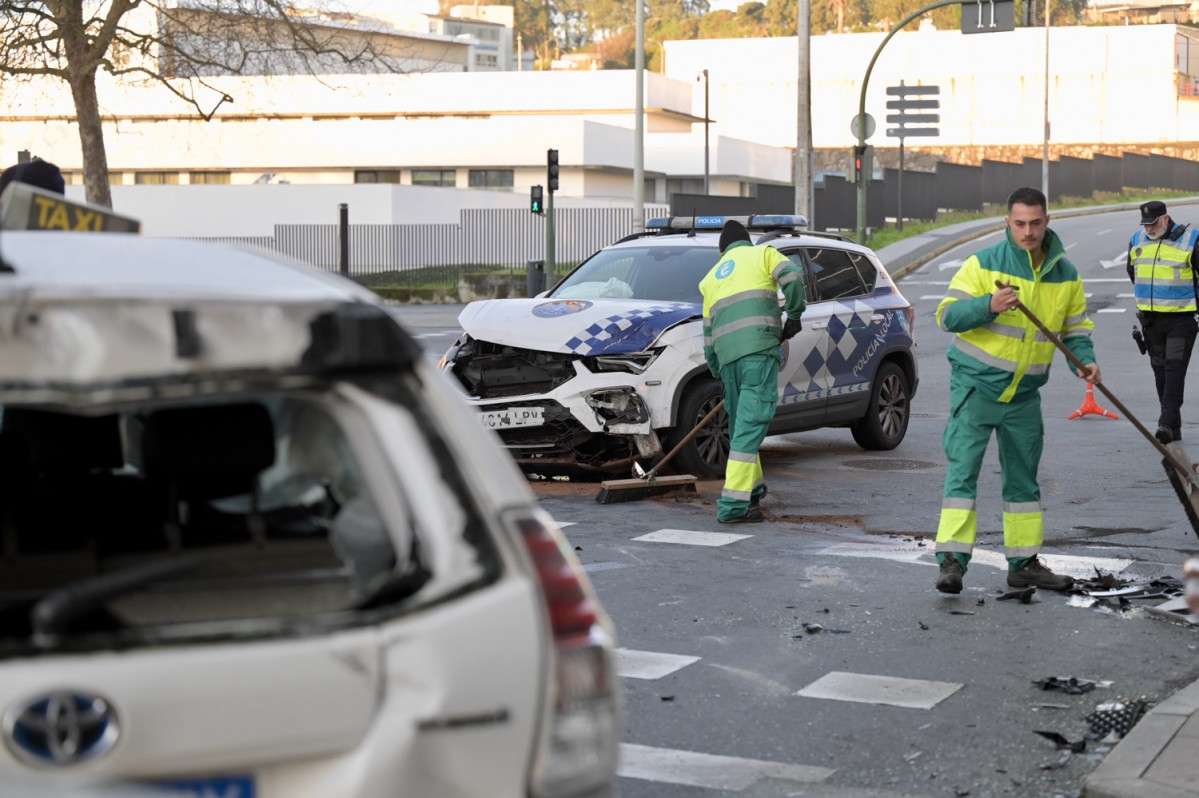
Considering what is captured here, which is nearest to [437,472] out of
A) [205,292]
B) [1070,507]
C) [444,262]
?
[205,292]

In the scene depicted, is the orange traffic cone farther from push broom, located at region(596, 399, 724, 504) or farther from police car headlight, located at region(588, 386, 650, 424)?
police car headlight, located at region(588, 386, 650, 424)

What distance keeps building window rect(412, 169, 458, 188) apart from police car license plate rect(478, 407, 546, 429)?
49.2 metres

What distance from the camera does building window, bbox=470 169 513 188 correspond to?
5897 centimetres

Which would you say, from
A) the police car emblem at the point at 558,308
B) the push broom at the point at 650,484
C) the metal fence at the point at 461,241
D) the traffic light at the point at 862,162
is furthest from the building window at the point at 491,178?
the push broom at the point at 650,484

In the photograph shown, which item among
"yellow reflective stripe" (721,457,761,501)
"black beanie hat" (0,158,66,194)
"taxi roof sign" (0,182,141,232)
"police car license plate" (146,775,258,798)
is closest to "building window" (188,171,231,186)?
"yellow reflective stripe" (721,457,761,501)

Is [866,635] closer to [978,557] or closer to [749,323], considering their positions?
[978,557]

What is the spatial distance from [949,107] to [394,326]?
3345 inches

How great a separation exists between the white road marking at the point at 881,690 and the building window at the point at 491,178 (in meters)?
53.2

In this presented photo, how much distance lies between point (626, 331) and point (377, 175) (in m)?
50.2

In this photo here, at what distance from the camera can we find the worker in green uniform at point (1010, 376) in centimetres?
778

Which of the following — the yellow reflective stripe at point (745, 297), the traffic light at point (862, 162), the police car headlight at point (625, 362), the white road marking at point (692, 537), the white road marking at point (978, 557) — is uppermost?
the traffic light at point (862, 162)

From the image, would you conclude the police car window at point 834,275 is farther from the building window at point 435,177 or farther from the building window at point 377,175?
the building window at point 377,175

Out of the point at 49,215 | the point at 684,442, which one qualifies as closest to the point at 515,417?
the point at 684,442

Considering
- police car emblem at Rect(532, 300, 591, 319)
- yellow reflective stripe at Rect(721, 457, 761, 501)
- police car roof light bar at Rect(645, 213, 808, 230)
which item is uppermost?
police car roof light bar at Rect(645, 213, 808, 230)
